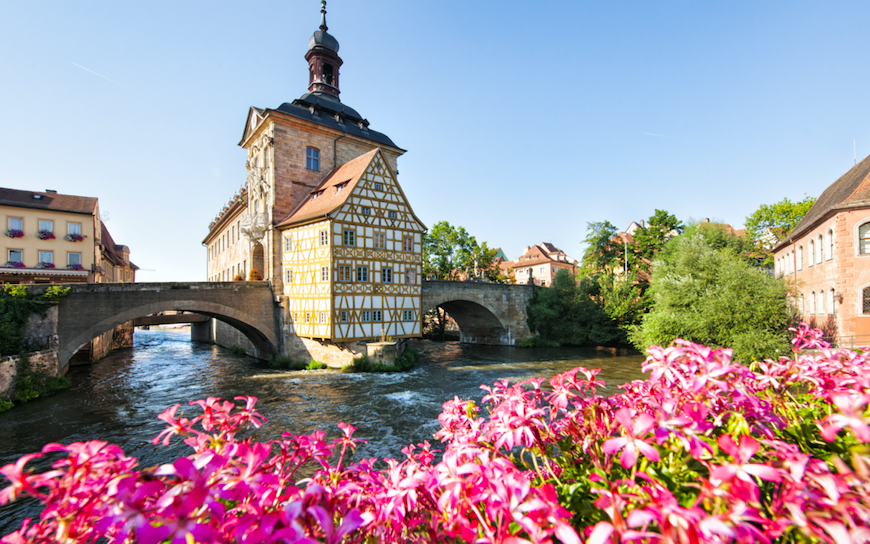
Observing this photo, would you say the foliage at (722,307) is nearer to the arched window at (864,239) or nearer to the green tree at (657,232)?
the arched window at (864,239)

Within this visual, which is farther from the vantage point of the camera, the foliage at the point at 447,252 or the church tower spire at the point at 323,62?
the foliage at the point at 447,252

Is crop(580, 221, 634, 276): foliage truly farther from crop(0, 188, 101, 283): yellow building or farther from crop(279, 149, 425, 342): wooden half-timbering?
crop(0, 188, 101, 283): yellow building

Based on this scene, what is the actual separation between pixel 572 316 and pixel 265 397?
21070 millimetres

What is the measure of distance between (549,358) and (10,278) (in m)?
29.6

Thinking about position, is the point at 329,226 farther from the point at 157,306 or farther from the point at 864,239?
the point at 864,239

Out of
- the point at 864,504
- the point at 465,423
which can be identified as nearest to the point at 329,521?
the point at 465,423

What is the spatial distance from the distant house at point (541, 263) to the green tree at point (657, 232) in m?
27.6

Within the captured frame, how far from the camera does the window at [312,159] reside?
21.9m

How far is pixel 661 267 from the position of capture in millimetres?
18844

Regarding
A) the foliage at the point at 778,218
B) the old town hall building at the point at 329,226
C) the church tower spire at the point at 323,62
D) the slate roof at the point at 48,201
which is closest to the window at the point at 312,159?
the old town hall building at the point at 329,226

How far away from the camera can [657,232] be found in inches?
1252

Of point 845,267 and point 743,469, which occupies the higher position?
point 845,267

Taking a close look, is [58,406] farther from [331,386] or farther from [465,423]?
[465,423]

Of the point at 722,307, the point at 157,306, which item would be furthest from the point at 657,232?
the point at 157,306
